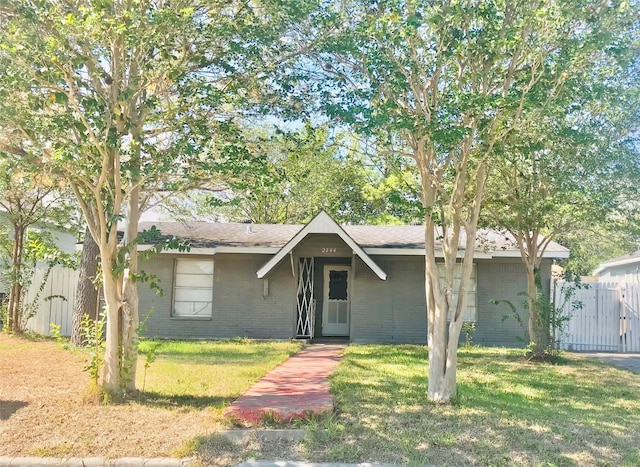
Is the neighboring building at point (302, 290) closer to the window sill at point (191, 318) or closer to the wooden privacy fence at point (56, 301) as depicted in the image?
the window sill at point (191, 318)

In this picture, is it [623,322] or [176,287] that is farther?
[176,287]

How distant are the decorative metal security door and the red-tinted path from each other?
12.7 feet

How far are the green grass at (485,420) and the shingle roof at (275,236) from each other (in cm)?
518

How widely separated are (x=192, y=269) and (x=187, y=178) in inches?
336

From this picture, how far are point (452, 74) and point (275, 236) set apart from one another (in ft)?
31.1

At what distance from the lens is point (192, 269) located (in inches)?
621

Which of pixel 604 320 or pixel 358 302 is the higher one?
pixel 358 302

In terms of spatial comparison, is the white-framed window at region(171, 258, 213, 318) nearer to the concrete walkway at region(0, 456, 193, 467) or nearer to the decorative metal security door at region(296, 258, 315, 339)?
the decorative metal security door at region(296, 258, 315, 339)

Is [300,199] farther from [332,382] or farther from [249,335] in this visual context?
[332,382]

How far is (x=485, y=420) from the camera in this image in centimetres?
653

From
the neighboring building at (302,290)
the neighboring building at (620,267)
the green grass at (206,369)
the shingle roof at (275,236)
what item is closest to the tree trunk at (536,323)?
the shingle roof at (275,236)

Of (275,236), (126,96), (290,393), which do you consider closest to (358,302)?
(275,236)

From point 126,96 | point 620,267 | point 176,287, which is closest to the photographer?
point 126,96

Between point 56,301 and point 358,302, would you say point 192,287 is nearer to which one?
point 56,301
